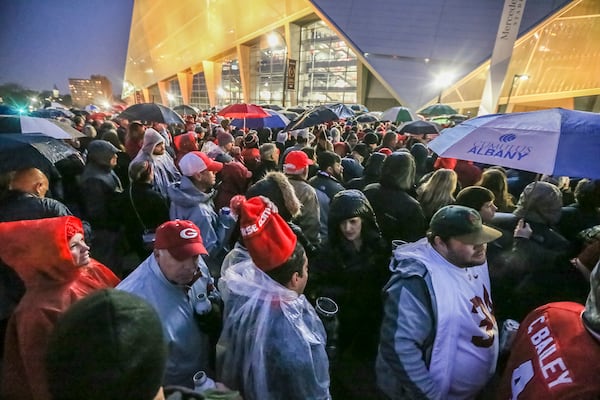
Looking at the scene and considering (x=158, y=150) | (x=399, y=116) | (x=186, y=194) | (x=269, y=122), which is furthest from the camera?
(x=399, y=116)

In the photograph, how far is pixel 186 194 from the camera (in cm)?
297

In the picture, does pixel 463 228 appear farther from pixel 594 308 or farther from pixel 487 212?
pixel 487 212

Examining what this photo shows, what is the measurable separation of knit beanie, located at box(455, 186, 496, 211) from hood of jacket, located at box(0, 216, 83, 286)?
9.76ft

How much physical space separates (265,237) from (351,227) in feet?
3.73

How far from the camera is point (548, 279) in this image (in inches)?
93.4

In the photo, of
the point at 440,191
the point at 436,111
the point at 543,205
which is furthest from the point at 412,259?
the point at 436,111

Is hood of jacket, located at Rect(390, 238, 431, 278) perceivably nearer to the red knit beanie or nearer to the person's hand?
the red knit beanie

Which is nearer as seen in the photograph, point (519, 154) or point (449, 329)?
point (449, 329)

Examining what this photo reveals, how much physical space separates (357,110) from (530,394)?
61.8 ft

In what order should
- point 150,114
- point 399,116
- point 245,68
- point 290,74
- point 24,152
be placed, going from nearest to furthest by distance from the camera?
point 24,152, point 150,114, point 399,116, point 290,74, point 245,68

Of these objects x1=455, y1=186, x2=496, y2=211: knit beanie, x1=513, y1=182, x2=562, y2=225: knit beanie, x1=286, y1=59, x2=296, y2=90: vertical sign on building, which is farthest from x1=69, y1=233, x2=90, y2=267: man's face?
A: x1=286, y1=59, x2=296, y2=90: vertical sign on building

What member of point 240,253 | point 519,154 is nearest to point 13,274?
point 240,253

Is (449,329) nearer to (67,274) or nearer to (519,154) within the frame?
(519,154)

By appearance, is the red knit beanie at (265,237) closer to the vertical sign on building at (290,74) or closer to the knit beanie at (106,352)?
the knit beanie at (106,352)
